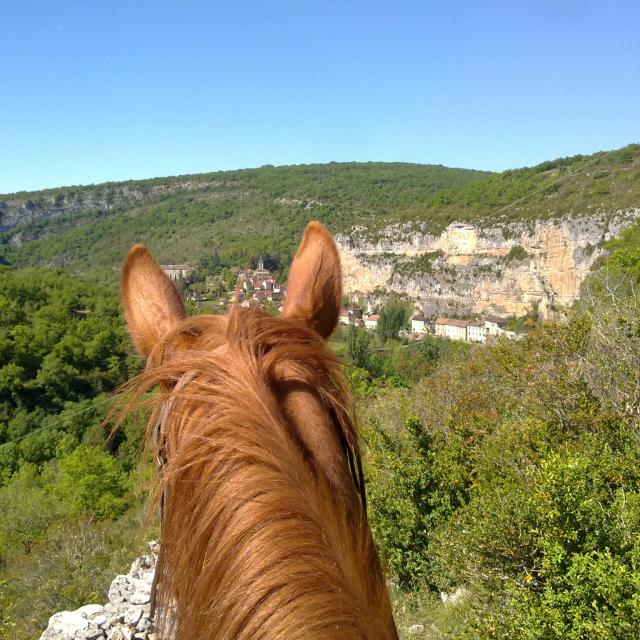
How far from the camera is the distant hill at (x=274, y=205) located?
71.4 m

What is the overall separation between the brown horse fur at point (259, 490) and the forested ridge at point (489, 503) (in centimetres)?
31

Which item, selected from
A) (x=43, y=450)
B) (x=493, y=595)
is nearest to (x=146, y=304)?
(x=493, y=595)

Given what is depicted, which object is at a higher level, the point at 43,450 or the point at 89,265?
the point at 89,265

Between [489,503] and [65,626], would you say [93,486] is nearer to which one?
[65,626]

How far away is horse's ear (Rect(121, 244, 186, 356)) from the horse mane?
0.87 feet

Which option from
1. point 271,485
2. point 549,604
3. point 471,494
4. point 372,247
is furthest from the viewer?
point 372,247

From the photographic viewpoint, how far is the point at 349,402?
4.72 feet

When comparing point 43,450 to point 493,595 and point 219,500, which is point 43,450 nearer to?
point 493,595

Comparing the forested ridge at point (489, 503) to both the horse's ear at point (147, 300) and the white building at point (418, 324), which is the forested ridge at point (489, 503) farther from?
the white building at point (418, 324)

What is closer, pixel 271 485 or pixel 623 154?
pixel 271 485

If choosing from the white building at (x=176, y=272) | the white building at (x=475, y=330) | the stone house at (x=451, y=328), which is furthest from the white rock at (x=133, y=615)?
the stone house at (x=451, y=328)

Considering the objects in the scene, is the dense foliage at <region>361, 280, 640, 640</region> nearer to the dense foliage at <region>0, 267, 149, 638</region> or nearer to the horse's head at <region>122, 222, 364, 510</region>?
the horse's head at <region>122, 222, 364, 510</region>

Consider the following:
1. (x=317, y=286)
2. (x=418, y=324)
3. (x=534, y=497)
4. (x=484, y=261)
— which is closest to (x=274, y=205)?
(x=484, y=261)

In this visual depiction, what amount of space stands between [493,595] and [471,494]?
306 centimetres
